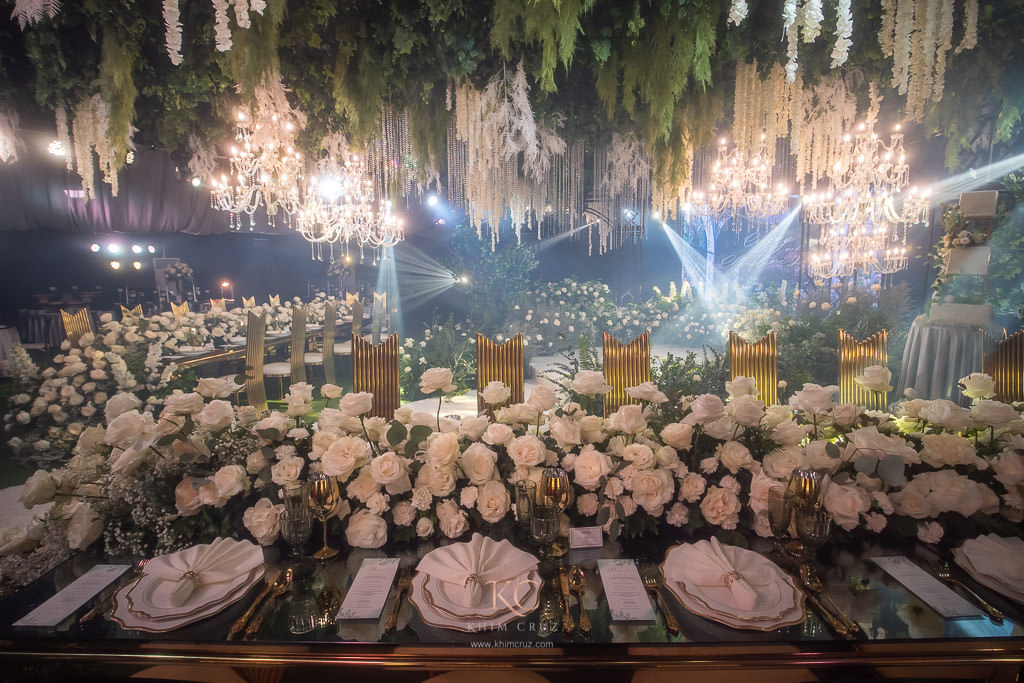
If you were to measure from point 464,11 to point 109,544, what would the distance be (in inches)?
85.8

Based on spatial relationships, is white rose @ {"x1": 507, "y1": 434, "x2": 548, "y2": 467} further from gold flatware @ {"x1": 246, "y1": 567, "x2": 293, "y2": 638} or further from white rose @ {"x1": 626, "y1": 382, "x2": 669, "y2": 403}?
gold flatware @ {"x1": 246, "y1": 567, "x2": 293, "y2": 638}

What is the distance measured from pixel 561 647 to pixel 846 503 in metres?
0.87

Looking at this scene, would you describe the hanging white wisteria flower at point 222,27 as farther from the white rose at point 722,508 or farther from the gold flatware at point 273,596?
the white rose at point 722,508

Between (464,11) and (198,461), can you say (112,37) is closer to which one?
(464,11)

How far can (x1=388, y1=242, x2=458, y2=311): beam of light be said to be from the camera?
28.1ft

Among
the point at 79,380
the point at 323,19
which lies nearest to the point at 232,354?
the point at 79,380

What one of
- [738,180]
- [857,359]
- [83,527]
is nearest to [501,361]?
[83,527]

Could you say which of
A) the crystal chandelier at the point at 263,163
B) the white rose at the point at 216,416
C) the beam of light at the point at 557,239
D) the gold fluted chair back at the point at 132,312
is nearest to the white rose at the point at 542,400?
the white rose at the point at 216,416

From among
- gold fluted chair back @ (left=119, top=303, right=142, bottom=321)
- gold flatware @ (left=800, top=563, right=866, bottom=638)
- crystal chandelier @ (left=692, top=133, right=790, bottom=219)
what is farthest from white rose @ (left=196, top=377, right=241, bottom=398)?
crystal chandelier @ (left=692, top=133, right=790, bottom=219)

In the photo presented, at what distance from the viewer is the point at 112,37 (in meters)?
1.99

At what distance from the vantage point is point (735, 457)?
1265 millimetres

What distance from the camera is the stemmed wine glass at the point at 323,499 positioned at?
1163mm

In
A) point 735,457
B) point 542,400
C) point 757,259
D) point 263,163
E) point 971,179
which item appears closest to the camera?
point 735,457

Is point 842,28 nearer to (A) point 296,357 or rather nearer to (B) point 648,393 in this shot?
(B) point 648,393
